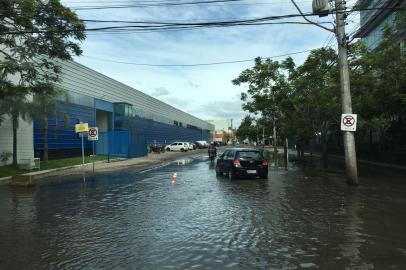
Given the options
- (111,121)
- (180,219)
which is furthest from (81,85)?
(180,219)

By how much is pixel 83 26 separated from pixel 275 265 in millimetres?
17707

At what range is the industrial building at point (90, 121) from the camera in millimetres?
35844

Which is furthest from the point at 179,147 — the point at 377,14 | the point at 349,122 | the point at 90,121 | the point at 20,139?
the point at 349,122

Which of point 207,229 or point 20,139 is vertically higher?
point 20,139

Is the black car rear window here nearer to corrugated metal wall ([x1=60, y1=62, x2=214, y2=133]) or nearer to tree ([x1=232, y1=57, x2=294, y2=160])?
tree ([x1=232, y1=57, x2=294, y2=160])

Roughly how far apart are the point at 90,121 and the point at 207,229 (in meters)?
41.9

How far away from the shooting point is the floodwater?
25.3 feet

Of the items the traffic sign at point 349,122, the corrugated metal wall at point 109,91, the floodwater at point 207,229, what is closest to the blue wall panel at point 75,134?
the corrugated metal wall at point 109,91

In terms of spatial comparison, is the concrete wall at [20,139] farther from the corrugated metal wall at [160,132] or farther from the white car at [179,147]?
the white car at [179,147]

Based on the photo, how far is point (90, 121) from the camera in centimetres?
5059

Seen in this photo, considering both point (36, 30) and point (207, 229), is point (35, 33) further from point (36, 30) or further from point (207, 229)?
point (207, 229)

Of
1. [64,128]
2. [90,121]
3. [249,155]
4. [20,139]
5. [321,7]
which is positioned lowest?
[249,155]

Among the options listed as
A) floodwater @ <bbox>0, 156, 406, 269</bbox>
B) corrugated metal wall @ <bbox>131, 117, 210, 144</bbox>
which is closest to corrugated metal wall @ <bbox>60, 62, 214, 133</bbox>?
corrugated metal wall @ <bbox>131, 117, 210, 144</bbox>

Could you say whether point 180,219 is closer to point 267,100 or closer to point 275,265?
point 275,265
